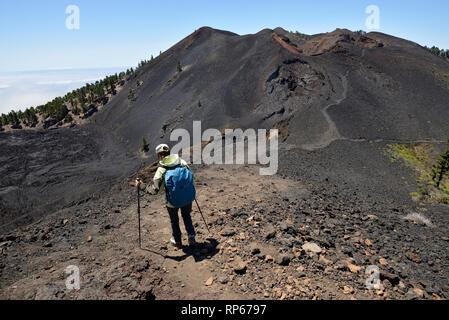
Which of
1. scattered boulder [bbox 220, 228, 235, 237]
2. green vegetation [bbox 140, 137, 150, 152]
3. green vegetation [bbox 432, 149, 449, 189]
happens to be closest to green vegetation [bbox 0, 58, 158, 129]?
green vegetation [bbox 140, 137, 150, 152]

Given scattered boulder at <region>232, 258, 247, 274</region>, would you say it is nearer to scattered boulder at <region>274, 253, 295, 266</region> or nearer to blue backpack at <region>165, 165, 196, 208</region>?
scattered boulder at <region>274, 253, 295, 266</region>

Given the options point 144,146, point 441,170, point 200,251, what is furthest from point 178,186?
point 144,146

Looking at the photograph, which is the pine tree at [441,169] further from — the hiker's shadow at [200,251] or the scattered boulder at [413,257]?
the hiker's shadow at [200,251]

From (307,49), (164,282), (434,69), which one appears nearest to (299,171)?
(164,282)

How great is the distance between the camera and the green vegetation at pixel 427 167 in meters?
13.7

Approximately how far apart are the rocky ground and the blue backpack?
107 cm

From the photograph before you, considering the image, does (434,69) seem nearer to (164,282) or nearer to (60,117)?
(164,282)

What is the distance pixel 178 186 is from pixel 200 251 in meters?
1.36

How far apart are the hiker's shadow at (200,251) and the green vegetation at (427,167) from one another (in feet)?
42.5

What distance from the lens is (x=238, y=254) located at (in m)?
4.68

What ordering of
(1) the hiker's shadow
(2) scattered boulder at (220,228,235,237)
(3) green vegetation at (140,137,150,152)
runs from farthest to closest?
(3) green vegetation at (140,137,150,152), (2) scattered boulder at (220,228,235,237), (1) the hiker's shadow

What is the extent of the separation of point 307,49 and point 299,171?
115 feet

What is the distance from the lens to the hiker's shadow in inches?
185

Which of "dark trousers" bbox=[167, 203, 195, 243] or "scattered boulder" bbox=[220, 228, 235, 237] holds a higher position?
"dark trousers" bbox=[167, 203, 195, 243]
